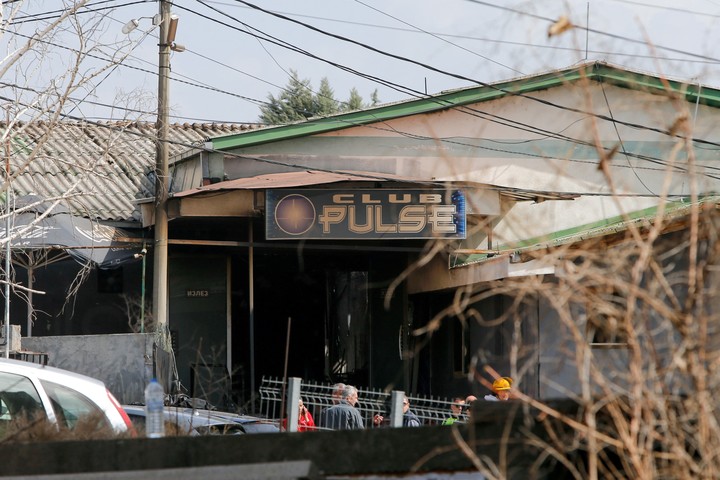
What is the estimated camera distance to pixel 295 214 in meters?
16.6

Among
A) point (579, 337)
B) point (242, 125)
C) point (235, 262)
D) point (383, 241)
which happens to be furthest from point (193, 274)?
point (579, 337)

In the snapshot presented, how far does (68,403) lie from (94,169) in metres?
11.4

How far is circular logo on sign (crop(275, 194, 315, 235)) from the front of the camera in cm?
1658

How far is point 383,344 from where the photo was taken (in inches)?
814

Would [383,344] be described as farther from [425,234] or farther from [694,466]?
[694,466]

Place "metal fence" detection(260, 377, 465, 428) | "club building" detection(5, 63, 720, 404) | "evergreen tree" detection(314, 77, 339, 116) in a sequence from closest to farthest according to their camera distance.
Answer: "metal fence" detection(260, 377, 465, 428) → "club building" detection(5, 63, 720, 404) → "evergreen tree" detection(314, 77, 339, 116)

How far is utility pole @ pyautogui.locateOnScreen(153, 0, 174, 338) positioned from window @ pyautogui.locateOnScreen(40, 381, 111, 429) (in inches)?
314

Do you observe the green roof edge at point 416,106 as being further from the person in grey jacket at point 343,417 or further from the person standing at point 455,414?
the person in grey jacket at point 343,417

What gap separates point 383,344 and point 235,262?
3.39 metres

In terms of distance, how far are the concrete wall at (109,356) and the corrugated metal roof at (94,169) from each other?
289 centimetres

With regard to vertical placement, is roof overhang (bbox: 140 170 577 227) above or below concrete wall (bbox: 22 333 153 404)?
above

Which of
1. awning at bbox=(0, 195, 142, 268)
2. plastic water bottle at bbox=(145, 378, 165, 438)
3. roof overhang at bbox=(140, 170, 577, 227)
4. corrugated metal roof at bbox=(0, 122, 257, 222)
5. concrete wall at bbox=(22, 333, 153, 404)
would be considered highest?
corrugated metal roof at bbox=(0, 122, 257, 222)

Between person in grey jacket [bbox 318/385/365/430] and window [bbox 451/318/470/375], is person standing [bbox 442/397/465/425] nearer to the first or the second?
person in grey jacket [bbox 318/385/365/430]

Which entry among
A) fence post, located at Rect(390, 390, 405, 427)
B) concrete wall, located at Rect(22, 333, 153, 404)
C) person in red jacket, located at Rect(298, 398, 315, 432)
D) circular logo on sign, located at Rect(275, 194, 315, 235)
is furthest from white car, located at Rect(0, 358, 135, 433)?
circular logo on sign, located at Rect(275, 194, 315, 235)
